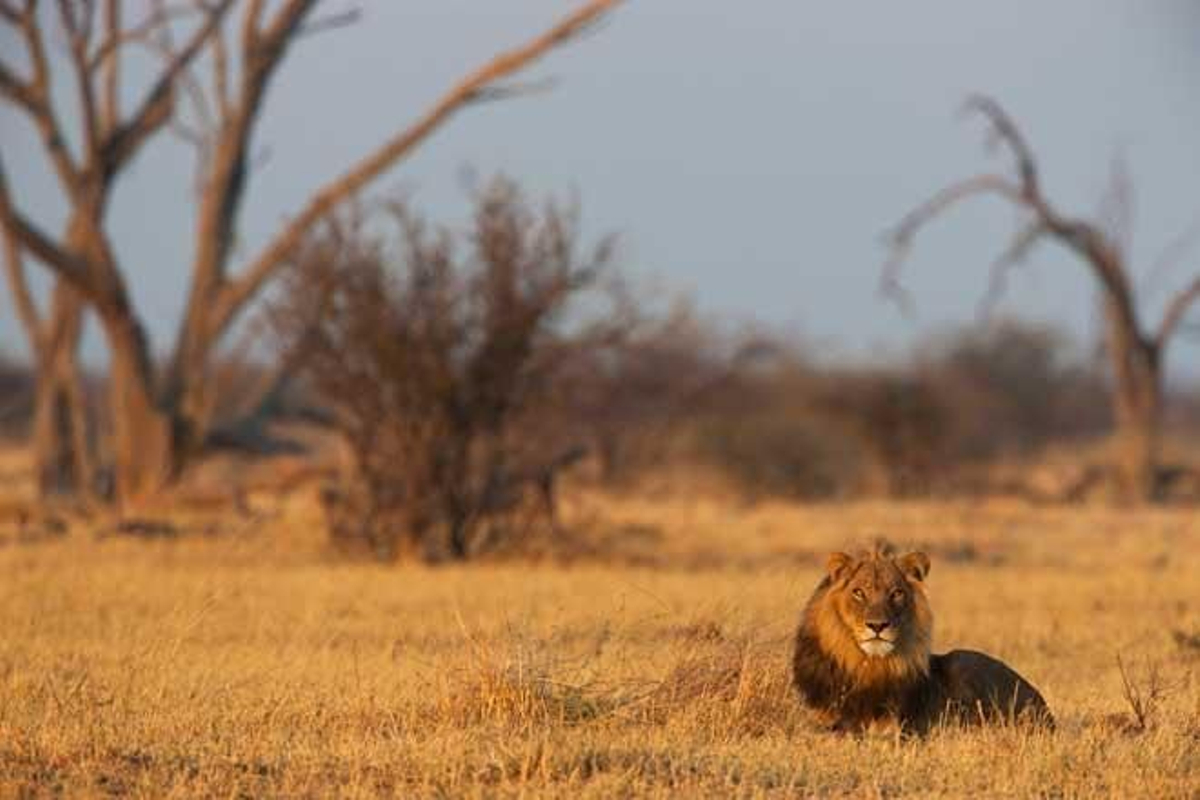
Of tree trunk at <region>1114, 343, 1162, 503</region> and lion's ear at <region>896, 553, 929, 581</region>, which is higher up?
tree trunk at <region>1114, 343, 1162, 503</region>

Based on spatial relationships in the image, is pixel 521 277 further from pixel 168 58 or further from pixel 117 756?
pixel 117 756

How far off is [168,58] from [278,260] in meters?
5.69

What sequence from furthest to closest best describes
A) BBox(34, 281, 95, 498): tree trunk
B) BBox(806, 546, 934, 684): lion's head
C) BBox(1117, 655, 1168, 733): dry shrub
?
BBox(34, 281, 95, 498): tree trunk
BBox(1117, 655, 1168, 733): dry shrub
BBox(806, 546, 934, 684): lion's head

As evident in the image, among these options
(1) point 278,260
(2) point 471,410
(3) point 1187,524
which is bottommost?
(3) point 1187,524

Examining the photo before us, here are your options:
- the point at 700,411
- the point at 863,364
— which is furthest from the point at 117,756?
the point at 863,364

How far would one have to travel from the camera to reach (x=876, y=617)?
847cm

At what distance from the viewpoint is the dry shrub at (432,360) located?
61.6 ft

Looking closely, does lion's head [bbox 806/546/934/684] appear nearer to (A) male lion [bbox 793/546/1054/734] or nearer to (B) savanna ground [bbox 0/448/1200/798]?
(A) male lion [bbox 793/546/1054/734]

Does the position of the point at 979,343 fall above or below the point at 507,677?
above

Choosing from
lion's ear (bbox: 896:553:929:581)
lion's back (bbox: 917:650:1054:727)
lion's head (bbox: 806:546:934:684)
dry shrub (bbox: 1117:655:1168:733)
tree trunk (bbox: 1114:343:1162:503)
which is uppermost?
tree trunk (bbox: 1114:343:1162:503)

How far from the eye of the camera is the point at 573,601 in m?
14.7

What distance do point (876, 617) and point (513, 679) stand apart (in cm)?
152

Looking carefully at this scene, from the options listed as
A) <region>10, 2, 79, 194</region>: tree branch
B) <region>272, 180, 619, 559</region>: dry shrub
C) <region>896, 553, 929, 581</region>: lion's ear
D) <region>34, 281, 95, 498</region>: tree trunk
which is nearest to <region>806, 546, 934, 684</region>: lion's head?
<region>896, 553, 929, 581</region>: lion's ear

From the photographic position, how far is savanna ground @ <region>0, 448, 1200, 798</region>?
7.62 meters
